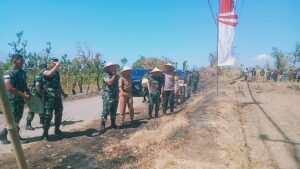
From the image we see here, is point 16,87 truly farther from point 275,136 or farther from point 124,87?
point 275,136

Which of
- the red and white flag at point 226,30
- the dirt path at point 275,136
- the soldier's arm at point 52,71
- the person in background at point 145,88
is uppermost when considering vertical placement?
the red and white flag at point 226,30

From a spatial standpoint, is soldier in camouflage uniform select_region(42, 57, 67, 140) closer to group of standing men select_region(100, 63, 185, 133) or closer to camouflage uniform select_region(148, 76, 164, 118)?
group of standing men select_region(100, 63, 185, 133)

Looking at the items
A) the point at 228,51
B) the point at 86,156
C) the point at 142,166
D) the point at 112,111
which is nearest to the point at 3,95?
the point at 142,166

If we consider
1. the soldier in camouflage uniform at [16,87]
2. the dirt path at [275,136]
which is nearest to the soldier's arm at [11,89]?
the soldier in camouflage uniform at [16,87]

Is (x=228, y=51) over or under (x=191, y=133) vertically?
over

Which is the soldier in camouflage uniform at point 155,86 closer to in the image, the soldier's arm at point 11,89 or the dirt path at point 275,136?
the dirt path at point 275,136

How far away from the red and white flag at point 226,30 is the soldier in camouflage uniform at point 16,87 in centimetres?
895

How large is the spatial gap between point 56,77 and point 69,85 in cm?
1833

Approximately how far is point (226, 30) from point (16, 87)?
31.2ft

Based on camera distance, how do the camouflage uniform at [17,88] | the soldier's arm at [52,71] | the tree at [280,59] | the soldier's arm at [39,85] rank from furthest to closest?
1. the tree at [280,59]
2. the soldier's arm at [39,85]
3. the soldier's arm at [52,71]
4. the camouflage uniform at [17,88]

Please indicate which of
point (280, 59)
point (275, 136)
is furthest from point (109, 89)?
point (280, 59)

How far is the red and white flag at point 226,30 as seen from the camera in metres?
13.5

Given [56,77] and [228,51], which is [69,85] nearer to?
[228,51]

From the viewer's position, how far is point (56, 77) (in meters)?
7.64
